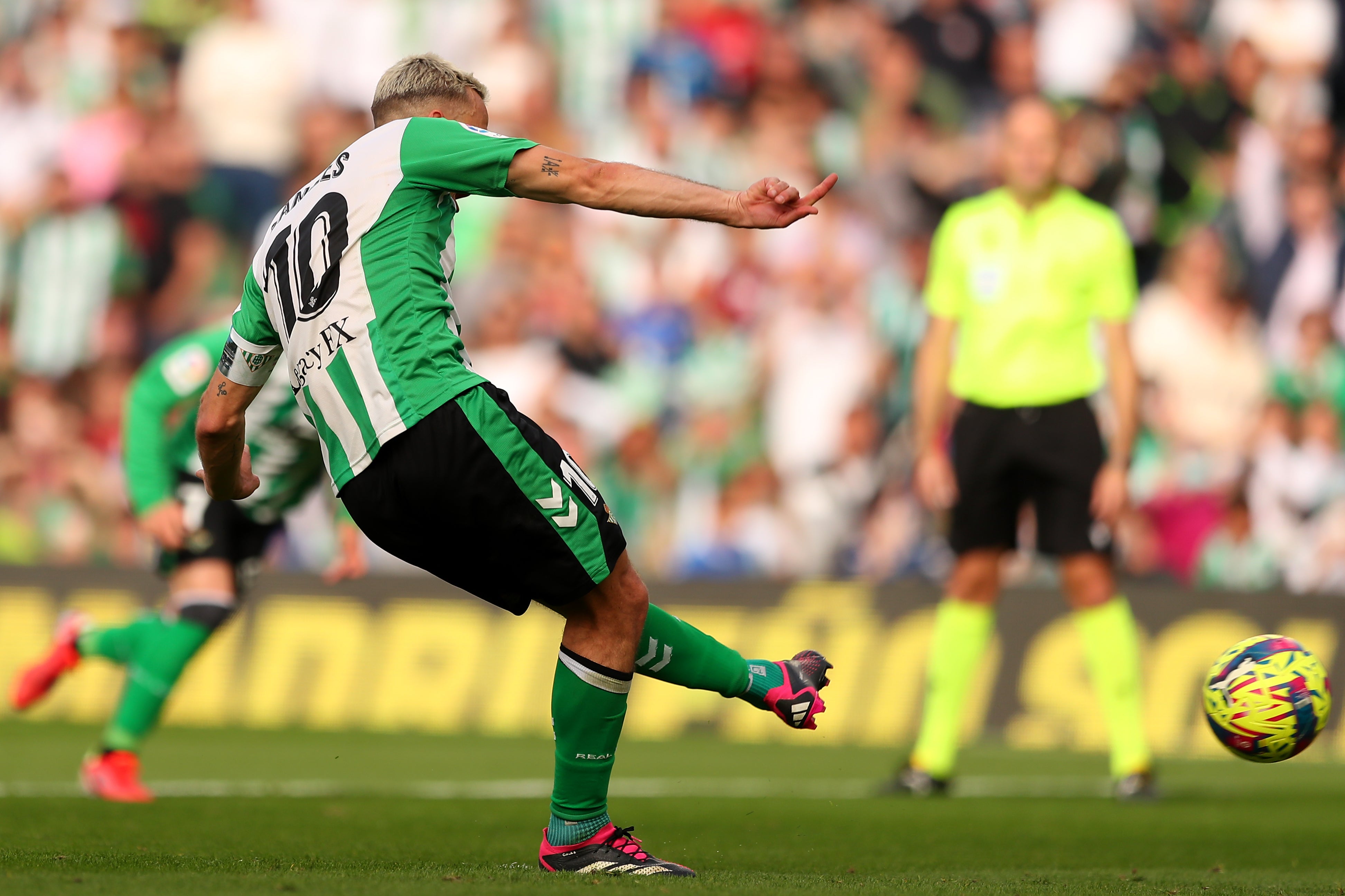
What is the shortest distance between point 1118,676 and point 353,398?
411 cm

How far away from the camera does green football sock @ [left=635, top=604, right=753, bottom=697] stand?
4695mm

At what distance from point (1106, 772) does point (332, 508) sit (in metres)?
5.75

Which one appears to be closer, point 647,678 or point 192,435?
point 192,435

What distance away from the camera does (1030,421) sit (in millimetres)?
7285

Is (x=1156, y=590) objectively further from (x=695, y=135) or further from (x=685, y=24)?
(x=685, y=24)

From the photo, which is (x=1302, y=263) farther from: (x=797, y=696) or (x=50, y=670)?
(x=797, y=696)

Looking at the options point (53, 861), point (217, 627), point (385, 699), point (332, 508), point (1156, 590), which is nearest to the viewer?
point (53, 861)

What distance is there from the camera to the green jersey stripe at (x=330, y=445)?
14.4ft

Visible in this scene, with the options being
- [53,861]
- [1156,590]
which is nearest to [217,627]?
[53,861]

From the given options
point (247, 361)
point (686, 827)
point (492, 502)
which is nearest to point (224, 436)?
point (247, 361)

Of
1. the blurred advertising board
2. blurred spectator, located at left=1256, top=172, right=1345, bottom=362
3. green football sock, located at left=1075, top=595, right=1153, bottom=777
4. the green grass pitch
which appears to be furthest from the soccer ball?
blurred spectator, located at left=1256, top=172, right=1345, bottom=362

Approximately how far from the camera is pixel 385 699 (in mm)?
11258

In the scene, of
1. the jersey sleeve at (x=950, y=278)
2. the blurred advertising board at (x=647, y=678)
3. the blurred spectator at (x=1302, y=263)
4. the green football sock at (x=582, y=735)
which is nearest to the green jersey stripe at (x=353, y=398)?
the green football sock at (x=582, y=735)

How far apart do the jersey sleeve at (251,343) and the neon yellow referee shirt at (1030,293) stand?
3.69 m
